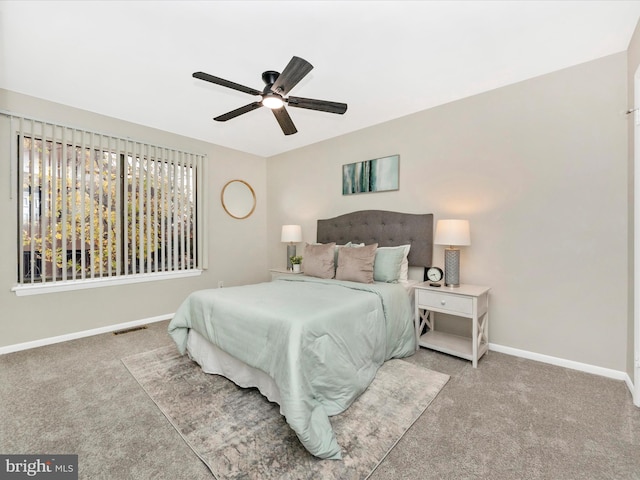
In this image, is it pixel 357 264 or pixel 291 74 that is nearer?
pixel 291 74

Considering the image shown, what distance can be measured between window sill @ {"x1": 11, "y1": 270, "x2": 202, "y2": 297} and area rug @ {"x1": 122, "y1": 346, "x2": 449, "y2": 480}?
4.58 feet

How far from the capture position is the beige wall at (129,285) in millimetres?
2871

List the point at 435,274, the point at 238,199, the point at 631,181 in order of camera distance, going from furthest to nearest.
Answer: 1. the point at 238,199
2. the point at 435,274
3. the point at 631,181

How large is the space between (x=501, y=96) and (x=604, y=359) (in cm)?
250

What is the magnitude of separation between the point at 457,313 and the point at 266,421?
1820 mm

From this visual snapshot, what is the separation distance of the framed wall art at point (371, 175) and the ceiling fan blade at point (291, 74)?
5.98ft

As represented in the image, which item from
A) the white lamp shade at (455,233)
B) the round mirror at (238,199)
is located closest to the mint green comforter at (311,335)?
the white lamp shade at (455,233)

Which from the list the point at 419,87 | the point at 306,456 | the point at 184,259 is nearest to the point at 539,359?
the point at 306,456

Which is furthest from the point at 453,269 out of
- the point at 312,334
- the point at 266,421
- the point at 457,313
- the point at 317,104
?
the point at 266,421

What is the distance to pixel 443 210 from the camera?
3182mm

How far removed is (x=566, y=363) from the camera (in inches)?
97.7

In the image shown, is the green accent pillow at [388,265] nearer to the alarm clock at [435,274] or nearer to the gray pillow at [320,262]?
the alarm clock at [435,274]

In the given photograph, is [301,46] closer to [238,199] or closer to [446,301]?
[446,301]

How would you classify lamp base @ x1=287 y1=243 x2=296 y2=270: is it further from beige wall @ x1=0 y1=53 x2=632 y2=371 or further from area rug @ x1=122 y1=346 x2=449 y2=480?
area rug @ x1=122 y1=346 x2=449 y2=480
